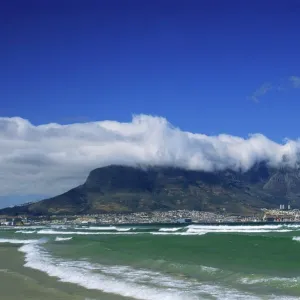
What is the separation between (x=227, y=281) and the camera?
79.3 ft

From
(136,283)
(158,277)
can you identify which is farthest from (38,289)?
(158,277)

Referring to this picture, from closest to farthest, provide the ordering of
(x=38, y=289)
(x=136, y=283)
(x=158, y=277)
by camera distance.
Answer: (x=38, y=289), (x=136, y=283), (x=158, y=277)

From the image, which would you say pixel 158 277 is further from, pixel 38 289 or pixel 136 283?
pixel 38 289

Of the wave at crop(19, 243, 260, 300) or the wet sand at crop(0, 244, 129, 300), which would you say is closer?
the wave at crop(19, 243, 260, 300)

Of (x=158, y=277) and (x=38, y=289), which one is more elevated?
(x=38, y=289)

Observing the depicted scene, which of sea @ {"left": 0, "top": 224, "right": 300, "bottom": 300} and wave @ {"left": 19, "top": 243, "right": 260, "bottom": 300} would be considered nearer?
wave @ {"left": 19, "top": 243, "right": 260, "bottom": 300}

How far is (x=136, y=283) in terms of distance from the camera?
23.8 meters

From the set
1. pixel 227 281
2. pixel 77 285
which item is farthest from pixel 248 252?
pixel 77 285

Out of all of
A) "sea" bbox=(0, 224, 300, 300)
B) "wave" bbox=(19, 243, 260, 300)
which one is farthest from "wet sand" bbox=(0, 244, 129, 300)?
"wave" bbox=(19, 243, 260, 300)

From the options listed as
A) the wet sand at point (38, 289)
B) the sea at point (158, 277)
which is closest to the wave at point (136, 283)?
the sea at point (158, 277)

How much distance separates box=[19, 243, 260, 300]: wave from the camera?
66.5 ft

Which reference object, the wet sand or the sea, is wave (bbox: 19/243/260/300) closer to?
the sea

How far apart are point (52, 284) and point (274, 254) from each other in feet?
60.3

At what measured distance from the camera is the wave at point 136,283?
20281 mm
